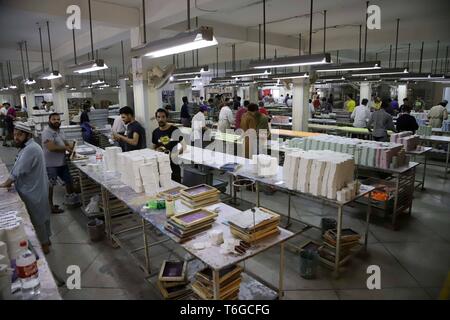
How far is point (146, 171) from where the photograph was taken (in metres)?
3.62

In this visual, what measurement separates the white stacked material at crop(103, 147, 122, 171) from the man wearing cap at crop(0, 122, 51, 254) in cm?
100

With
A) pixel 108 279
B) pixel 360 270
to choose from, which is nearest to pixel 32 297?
pixel 108 279

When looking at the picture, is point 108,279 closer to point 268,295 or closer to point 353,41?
point 268,295

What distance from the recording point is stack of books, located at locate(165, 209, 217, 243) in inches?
104

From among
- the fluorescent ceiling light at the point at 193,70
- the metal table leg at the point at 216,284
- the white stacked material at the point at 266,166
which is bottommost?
the metal table leg at the point at 216,284

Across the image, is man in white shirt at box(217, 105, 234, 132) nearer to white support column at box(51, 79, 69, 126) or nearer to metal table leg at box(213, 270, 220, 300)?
white support column at box(51, 79, 69, 126)

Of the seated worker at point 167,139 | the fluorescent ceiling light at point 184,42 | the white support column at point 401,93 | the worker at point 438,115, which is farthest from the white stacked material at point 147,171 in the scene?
the white support column at point 401,93

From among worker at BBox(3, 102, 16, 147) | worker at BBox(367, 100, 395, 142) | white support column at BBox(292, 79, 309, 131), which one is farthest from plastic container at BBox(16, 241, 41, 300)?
worker at BBox(3, 102, 16, 147)

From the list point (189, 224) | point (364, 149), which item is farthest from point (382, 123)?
point (189, 224)

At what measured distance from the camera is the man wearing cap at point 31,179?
349 cm

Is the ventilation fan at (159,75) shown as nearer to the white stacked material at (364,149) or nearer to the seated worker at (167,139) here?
the seated worker at (167,139)

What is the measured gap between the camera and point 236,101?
46.6 ft

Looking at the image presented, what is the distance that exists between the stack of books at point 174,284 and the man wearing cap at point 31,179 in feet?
5.70
